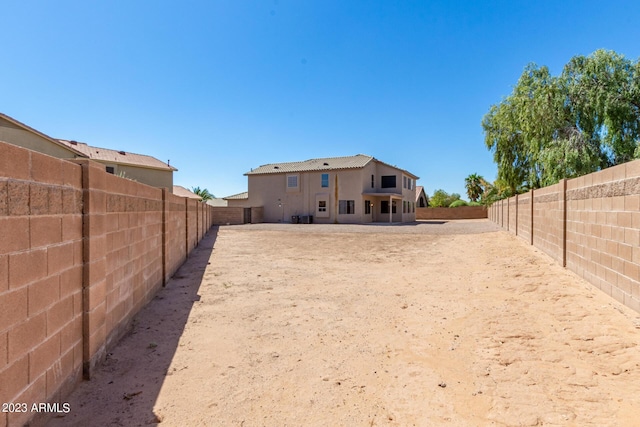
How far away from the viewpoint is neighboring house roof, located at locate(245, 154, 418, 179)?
A: 113 feet

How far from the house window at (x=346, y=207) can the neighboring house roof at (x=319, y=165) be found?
136 inches

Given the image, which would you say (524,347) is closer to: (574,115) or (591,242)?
(591,242)

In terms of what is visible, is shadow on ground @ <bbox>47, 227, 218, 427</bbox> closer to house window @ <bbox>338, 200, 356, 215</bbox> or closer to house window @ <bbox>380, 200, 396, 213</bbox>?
house window @ <bbox>338, 200, 356, 215</bbox>

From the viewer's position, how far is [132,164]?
35000mm

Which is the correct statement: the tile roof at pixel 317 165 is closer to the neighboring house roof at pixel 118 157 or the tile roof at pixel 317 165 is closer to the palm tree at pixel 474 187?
the neighboring house roof at pixel 118 157

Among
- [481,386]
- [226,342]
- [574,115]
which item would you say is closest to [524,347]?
[481,386]

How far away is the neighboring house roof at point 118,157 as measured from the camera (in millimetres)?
32719

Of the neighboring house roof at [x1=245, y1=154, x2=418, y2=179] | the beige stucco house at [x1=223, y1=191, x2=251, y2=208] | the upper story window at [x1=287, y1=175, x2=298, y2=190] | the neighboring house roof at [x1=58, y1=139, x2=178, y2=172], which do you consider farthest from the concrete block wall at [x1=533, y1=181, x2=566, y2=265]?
the neighboring house roof at [x1=58, y1=139, x2=178, y2=172]

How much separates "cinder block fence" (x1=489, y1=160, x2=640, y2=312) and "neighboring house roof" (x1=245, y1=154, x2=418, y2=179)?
25.3 meters

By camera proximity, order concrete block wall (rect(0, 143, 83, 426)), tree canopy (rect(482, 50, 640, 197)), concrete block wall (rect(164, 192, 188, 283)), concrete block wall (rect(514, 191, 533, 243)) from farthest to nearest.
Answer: tree canopy (rect(482, 50, 640, 197)) < concrete block wall (rect(514, 191, 533, 243)) < concrete block wall (rect(164, 192, 188, 283)) < concrete block wall (rect(0, 143, 83, 426))

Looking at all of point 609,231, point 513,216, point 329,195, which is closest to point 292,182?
point 329,195

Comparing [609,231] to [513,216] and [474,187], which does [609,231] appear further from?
[474,187]

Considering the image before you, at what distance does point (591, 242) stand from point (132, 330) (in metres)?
8.21

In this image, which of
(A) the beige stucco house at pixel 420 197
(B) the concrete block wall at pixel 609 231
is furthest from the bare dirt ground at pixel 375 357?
(A) the beige stucco house at pixel 420 197
